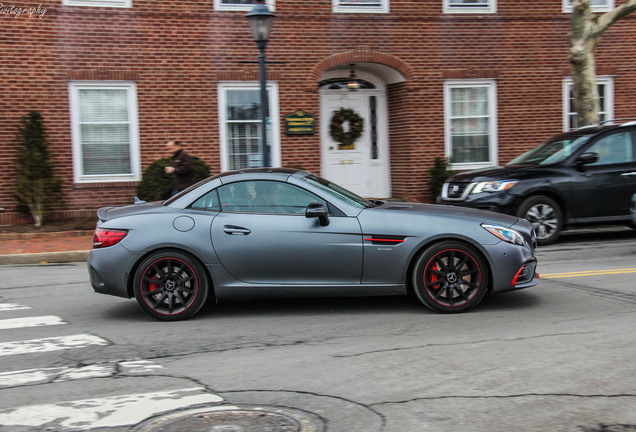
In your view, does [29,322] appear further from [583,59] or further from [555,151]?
[583,59]

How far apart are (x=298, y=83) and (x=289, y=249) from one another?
31.8 ft

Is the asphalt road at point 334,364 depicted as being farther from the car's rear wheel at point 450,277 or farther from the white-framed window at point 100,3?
the white-framed window at point 100,3

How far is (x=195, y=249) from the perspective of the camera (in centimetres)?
668

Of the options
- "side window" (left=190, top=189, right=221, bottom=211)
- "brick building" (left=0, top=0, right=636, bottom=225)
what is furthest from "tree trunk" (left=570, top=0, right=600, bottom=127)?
"side window" (left=190, top=189, right=221, bottom=211)

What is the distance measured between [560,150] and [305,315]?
6.93 meters

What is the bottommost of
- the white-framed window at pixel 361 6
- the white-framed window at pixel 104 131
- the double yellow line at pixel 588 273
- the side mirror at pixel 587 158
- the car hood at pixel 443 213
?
the double yellow line at pixel 588 273

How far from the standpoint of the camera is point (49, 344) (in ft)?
19.9

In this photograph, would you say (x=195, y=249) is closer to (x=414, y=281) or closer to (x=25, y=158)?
(x=414, y=281)

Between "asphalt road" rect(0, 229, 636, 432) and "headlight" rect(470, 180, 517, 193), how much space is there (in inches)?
141

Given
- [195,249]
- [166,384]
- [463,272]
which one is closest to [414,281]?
[463,272]

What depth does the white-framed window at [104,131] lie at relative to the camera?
14703 mm

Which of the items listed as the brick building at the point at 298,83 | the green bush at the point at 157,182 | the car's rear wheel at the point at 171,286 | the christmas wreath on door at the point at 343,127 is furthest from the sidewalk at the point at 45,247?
the christmas wreath on door at the point at 343,127

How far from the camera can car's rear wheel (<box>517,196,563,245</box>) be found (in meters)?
11.4

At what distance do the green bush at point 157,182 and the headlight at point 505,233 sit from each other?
8.55 meters
